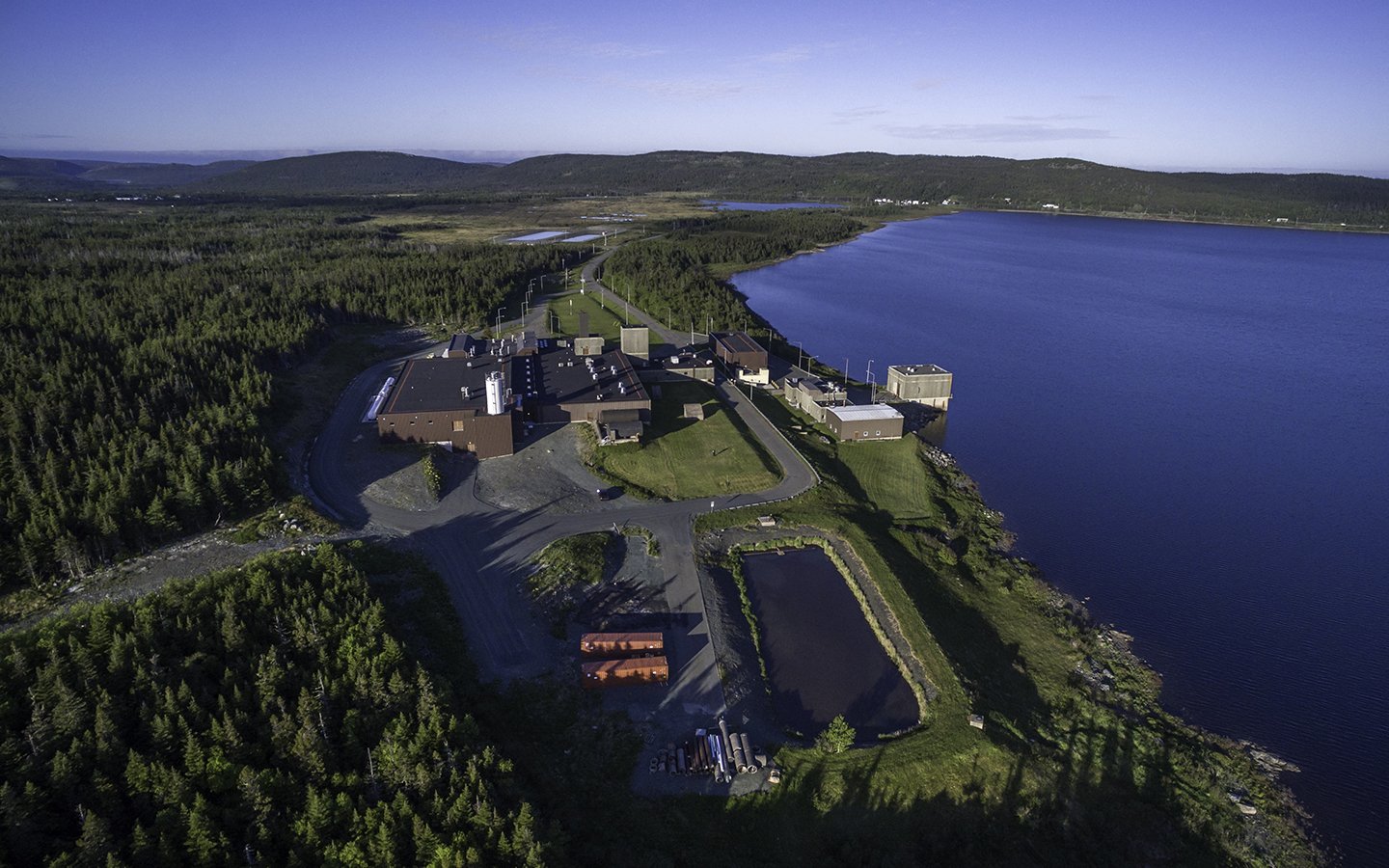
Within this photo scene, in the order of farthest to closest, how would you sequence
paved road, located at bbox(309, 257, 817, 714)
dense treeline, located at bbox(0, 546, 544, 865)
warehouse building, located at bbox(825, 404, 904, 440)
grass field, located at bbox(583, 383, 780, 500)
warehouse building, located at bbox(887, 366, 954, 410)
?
warehouse building, located at bbox(887, 366, 954, 410) < warehouse building, located at bbox(825, 404, 904, 440) < grass field, located at bbox(583, 383, 780, 500) < paved road, located at bbox(309, 257, 817, 714) < dense treeline, located at bbox(0, 546, 544, 865)

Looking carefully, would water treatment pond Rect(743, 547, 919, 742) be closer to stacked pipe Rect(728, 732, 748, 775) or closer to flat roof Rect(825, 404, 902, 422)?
stacked pipe Rect(728, 732, 748, 775)

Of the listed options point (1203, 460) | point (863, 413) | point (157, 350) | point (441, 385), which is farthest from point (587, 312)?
point (1203, 460)

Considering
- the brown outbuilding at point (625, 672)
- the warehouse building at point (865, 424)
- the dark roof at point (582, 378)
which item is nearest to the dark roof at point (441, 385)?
the dark roof at point (582, 378)

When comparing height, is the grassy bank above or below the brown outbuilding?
below

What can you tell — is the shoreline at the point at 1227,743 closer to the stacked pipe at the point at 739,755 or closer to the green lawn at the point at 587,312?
the stacked pipe at the point at 739,755

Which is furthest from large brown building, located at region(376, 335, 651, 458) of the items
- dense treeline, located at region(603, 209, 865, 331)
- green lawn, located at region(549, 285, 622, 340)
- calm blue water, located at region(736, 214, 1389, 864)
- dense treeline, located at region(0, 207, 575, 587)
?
calm blue water, located at region(736, 214, 1389, 864)

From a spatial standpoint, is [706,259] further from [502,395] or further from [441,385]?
[502,395]

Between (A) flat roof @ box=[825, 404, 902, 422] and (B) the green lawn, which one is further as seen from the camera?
(B) the green lawn
